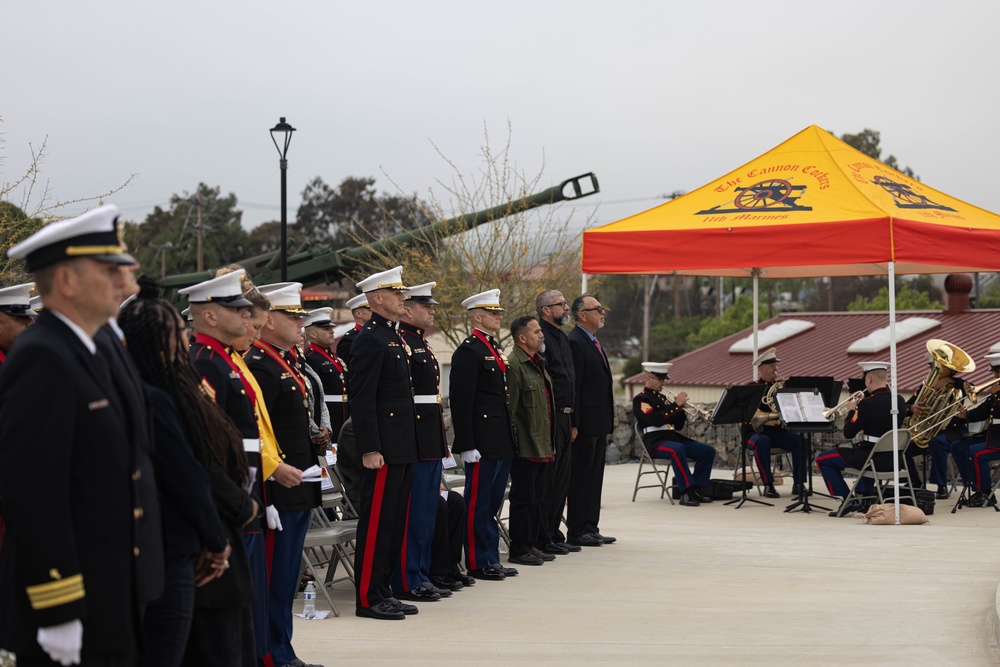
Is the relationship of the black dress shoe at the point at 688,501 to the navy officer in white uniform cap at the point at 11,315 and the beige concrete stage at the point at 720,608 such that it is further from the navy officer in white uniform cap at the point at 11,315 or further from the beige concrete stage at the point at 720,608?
the navy officer in white uniform cap at the point at 11,315

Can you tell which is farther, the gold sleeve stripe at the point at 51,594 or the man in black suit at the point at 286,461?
the man in black suit at the point at 286,461

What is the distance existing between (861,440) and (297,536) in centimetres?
774

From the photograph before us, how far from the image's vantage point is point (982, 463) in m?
12.7

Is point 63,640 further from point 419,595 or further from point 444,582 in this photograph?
point 444,582

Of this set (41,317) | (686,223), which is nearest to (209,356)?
(41,317)

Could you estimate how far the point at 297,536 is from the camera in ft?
19.8

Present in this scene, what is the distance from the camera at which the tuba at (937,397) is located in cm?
1248

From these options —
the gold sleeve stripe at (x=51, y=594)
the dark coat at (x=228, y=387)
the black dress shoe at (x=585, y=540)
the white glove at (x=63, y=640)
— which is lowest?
the black dress shoe at (x=585, y=540)

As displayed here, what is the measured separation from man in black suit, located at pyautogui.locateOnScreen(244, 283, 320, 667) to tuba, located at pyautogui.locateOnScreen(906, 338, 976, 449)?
27.9 feet

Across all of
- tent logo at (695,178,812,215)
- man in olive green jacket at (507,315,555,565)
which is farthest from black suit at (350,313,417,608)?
tent logo at (695,178,812,215)

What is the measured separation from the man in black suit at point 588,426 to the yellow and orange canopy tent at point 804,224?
199cm

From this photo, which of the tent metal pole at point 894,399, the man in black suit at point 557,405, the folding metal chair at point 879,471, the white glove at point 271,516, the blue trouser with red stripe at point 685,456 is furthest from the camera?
the blue trouser with red stripe at point 685,456

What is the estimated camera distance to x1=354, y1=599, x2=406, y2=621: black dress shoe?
713 centimetres

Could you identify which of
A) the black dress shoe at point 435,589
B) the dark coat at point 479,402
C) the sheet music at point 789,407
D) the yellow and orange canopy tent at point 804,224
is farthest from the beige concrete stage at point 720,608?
the yellow and orange canopy tent at point 804,224
